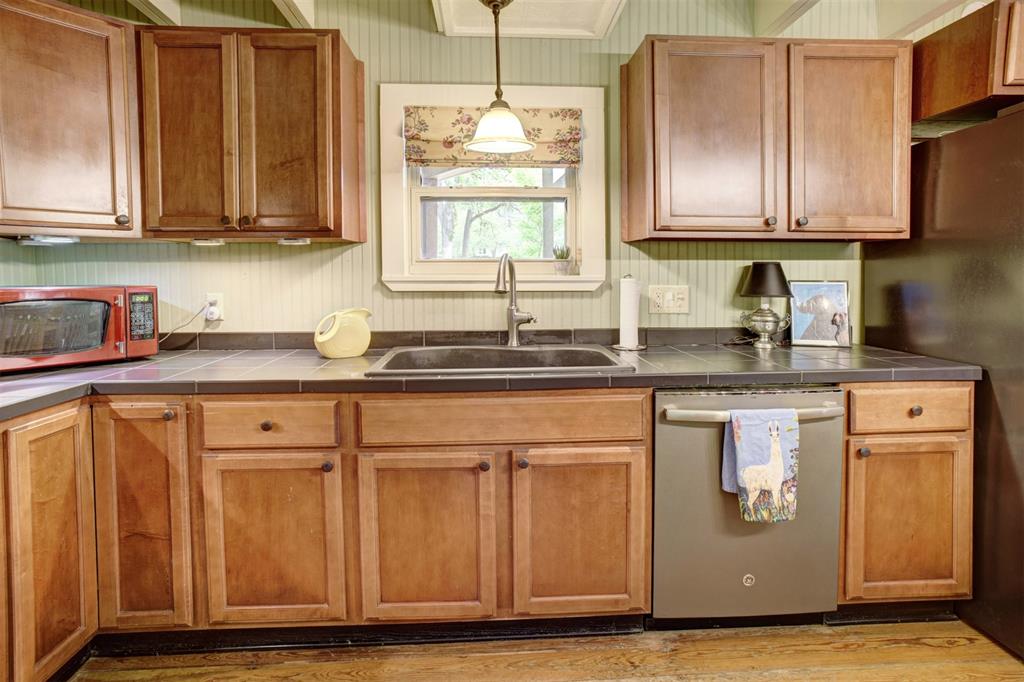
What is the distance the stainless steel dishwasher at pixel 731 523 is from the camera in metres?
1.88

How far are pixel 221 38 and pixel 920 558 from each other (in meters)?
2.82

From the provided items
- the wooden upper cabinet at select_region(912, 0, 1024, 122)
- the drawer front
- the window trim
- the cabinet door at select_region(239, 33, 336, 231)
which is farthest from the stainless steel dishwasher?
the cabinet door at select_region(239, 33, 336, 231)

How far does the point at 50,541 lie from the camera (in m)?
1.63

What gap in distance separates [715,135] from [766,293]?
0.63 metres

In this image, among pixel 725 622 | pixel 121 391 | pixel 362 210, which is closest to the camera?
pixel 121 391

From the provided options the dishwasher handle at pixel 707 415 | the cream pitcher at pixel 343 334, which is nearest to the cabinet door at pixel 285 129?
the cream pitcher at pixel 343 334

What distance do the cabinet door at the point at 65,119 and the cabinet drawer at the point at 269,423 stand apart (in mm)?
779

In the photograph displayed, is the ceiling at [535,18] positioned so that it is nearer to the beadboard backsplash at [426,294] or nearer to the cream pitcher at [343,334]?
the beadboard backsplash at [426,294]

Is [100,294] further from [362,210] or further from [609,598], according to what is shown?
[609,598]

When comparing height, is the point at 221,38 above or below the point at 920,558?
above

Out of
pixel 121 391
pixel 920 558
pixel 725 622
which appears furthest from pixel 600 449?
pixel 121 391

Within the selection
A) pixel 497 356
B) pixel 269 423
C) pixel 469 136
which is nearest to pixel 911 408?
pixel 497 356

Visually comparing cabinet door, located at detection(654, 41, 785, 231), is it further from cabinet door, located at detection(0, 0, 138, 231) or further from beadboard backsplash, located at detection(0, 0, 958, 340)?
cabinet door, located at detection(0, 0, 138, 231)

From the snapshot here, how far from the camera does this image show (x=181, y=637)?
1896mm
